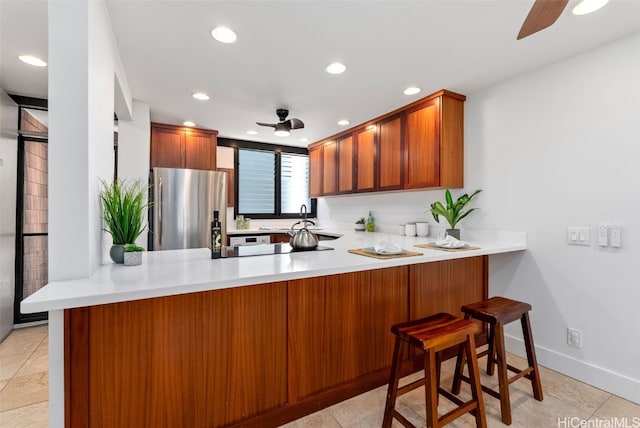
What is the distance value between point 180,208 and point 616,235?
398 cm

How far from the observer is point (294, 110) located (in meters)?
3.38

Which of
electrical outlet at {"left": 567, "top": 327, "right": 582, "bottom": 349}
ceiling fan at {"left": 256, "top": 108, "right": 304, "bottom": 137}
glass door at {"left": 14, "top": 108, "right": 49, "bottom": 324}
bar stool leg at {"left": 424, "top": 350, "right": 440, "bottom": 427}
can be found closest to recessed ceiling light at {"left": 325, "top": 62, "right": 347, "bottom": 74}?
ceiling fan at {"left": 256, "top": 108, "right": 304, "bottom": 137}

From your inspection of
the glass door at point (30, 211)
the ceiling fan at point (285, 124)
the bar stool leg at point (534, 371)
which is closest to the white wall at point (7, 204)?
the glass door at point (30, 211)

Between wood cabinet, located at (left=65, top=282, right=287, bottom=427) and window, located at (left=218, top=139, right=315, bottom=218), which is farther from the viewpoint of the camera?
window, located at (left=218, top=139, right=315, bottom=218)

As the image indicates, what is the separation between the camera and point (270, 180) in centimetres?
510

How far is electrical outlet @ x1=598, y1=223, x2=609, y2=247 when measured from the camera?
2.01 meters

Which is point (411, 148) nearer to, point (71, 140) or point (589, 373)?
point (589, 373)

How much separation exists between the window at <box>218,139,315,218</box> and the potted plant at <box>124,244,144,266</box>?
10.4 ft

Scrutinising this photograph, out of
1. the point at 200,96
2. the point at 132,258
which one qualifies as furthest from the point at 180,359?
the point at 200,96

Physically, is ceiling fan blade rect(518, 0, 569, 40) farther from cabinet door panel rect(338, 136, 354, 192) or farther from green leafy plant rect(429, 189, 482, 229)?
cabinet door panel rect(338, 136, 354, 192)

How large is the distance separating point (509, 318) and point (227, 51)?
2.65 meters

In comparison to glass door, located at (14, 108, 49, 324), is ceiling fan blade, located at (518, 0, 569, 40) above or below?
above

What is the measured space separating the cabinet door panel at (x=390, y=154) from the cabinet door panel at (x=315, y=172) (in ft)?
4.58

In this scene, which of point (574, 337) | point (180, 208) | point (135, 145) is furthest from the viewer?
point (180, 208)
